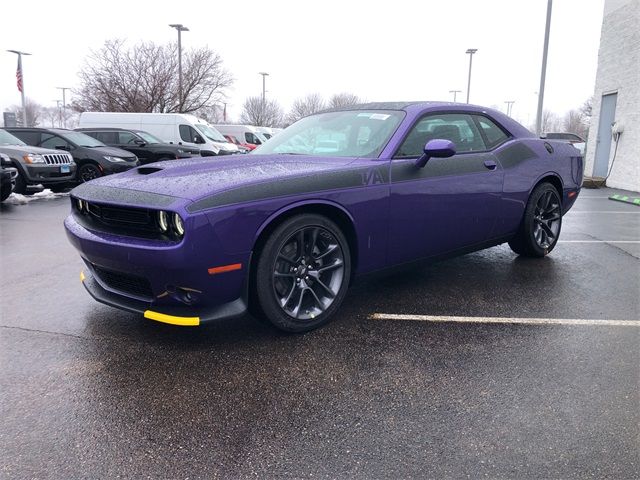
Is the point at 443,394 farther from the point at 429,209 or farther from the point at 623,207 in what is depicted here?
the point at 623,207

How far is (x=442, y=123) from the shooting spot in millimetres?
4250

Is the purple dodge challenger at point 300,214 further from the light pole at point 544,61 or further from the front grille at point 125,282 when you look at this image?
the light pole at point 544,61

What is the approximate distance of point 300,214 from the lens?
3.23m

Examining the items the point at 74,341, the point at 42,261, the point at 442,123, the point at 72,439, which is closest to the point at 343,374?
the point at 72,439

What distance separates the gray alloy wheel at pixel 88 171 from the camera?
1295 centimetres

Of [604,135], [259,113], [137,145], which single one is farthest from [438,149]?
[259,113]

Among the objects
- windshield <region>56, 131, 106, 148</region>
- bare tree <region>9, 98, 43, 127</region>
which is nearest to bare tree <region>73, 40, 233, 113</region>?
windshield <region>56, 131, 106, 148</region>

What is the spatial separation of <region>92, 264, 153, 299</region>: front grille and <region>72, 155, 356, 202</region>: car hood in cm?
52

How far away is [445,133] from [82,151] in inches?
446

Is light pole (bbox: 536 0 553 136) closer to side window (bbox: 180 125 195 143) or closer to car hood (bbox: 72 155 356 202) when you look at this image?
side window (bbox: 180 125 195 143)

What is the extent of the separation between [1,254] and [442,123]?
16.3 feet

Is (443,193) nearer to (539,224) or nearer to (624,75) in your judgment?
(539,224)

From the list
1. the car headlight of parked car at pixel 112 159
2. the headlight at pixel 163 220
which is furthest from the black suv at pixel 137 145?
the headlight at pixel 163 220

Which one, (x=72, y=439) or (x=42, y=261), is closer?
(x=72, y=439)
